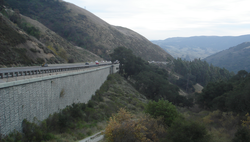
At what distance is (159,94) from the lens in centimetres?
5288

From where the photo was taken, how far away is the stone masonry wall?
35.3 ft

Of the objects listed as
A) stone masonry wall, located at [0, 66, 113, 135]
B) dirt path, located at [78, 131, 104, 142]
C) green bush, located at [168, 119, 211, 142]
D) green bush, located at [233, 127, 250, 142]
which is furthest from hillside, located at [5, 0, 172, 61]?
green bush, located at [233, 127, 250, 142]

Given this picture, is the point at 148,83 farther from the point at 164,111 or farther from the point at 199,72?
the point at 199,72

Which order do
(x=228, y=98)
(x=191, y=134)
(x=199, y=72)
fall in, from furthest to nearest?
(x=199, y=72)
(x=228, y=98)
(x=191, y=134)

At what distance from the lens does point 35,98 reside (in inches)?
538

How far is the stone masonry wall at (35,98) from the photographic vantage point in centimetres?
1076

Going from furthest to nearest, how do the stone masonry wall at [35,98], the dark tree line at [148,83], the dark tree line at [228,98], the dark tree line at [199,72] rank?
the dark tree line at [199,72] → the dark tree line at [148,83] → the dark tree line at [228,98] → the stone masonry wall at [35,98]

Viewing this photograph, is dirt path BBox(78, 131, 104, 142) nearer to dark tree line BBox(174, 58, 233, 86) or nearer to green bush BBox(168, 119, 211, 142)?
green bush BBox(168, 119, 211, 142)

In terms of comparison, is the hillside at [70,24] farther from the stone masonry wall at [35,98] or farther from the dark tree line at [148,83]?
the stone masonry wall at [35,98]

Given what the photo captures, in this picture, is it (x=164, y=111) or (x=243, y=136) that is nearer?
(x=243, y=136)

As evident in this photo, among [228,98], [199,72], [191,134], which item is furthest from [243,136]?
[199,72]

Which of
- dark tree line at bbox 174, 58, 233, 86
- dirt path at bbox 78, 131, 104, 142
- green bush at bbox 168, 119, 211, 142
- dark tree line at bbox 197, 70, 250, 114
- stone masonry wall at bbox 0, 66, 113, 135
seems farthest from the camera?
dark tree line at bbox 174, 58, 233, 86

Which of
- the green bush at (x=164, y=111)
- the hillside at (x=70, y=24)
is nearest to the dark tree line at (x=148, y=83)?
the green bush at (x=164, y=111)

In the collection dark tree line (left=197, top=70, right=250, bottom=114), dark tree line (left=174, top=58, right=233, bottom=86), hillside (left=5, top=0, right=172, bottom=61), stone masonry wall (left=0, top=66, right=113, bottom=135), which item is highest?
hillside (left=5, top=0, right=172, bottom=61)
